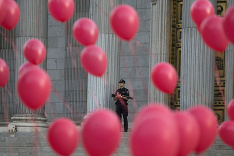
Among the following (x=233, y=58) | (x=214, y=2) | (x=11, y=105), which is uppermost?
(x=214, y=2)

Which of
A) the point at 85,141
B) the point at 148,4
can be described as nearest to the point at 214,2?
the point at 148,4

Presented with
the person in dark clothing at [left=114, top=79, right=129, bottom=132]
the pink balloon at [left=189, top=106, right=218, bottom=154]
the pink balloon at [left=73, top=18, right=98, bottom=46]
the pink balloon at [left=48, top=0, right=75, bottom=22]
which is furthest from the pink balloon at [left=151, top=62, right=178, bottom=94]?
the person in dark clothing at [left=114, top=79, right=129, bottom=132]

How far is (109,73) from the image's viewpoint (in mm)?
32875

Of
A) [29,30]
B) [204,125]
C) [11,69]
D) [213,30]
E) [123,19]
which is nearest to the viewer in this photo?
[204,125]

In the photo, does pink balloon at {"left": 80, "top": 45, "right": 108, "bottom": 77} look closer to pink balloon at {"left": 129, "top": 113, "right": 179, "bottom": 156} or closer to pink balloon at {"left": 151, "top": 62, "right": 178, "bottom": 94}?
pink balloon at {"left": 151, "top": 62, "right": 178, "bottom": 94}

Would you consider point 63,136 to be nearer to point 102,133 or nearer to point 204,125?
point 102,133

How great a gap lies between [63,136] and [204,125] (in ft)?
9.21

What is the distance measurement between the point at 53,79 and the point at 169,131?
31.3 metres

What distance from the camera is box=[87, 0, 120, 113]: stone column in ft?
107

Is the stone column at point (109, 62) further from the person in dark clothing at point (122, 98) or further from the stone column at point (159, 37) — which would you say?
the stone column at point (159, 37)

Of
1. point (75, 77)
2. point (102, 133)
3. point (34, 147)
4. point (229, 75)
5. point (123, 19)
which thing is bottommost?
point (34, 147)

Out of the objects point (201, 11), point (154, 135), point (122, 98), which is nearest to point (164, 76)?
point (201, 11)

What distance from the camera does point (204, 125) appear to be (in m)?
13.2

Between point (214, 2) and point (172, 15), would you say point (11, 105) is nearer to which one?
point (172, 15)
